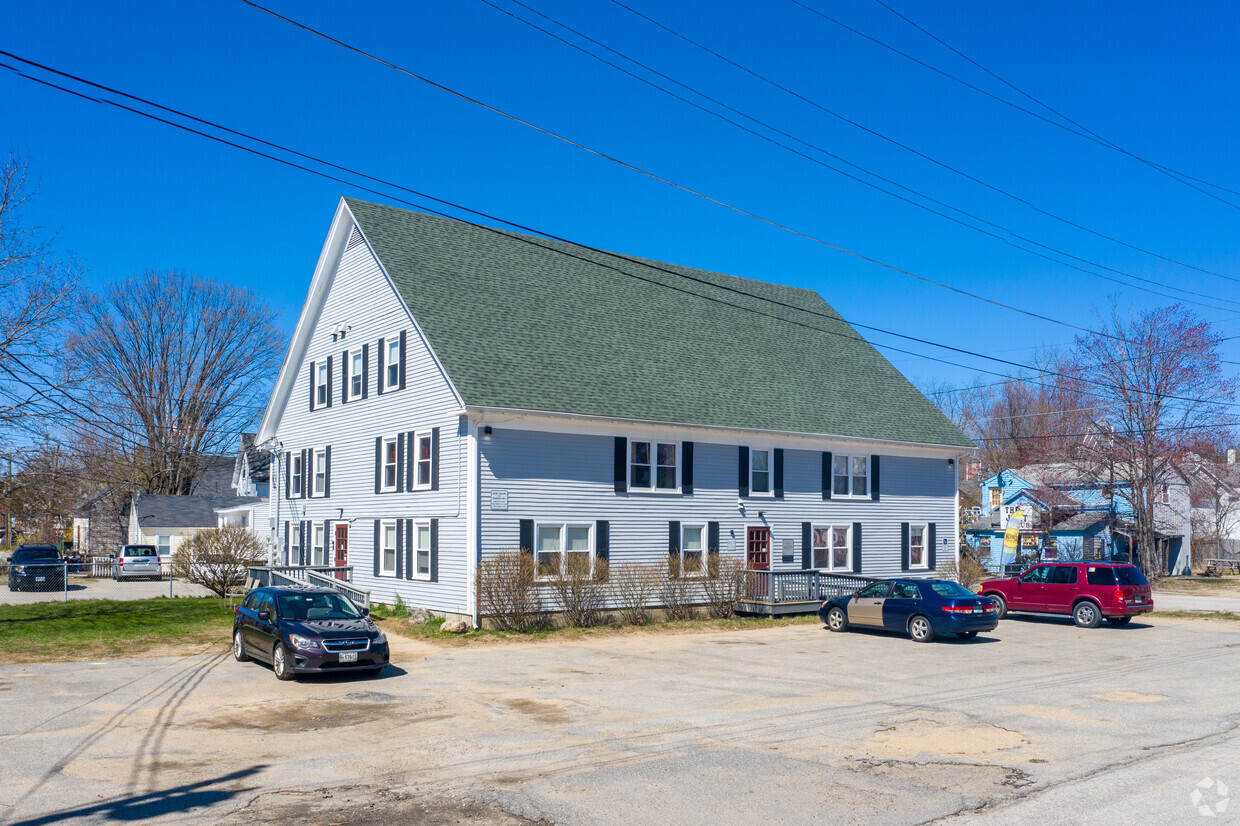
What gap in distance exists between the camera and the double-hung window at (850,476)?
32.2 metres

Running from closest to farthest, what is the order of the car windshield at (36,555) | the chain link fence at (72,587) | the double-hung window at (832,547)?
1. the double-hung window at (832,547)
2. the chain link fence at (72,587)
3. the car windshield at (36,555)

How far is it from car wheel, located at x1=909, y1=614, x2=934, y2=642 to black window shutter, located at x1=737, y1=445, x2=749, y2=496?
7.27 metres

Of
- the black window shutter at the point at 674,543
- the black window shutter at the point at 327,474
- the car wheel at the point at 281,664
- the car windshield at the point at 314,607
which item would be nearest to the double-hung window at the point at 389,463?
the black window shutter at the point at 327,474

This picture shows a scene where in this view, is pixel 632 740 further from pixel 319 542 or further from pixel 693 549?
pixel 319 542

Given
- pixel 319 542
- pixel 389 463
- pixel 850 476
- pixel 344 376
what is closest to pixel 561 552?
pixel 389 463

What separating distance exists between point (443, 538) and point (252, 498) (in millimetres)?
29830

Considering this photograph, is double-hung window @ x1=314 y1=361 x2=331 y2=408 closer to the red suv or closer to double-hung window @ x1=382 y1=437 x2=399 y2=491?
double-hung window @ x1=382 y1=437 x2=399 y2=491

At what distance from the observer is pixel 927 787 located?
9.62m

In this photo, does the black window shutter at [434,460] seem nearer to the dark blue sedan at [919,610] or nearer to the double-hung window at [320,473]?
the double-hung window at [320,473]

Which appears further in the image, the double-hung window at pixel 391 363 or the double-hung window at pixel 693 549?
the double-hung window at pixel 391 363

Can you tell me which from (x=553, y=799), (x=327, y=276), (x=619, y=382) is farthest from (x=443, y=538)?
(x=553, y=799)

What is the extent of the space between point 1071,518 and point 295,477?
44.4 metres

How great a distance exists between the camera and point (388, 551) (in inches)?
1105

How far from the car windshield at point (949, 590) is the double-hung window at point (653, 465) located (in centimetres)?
775
